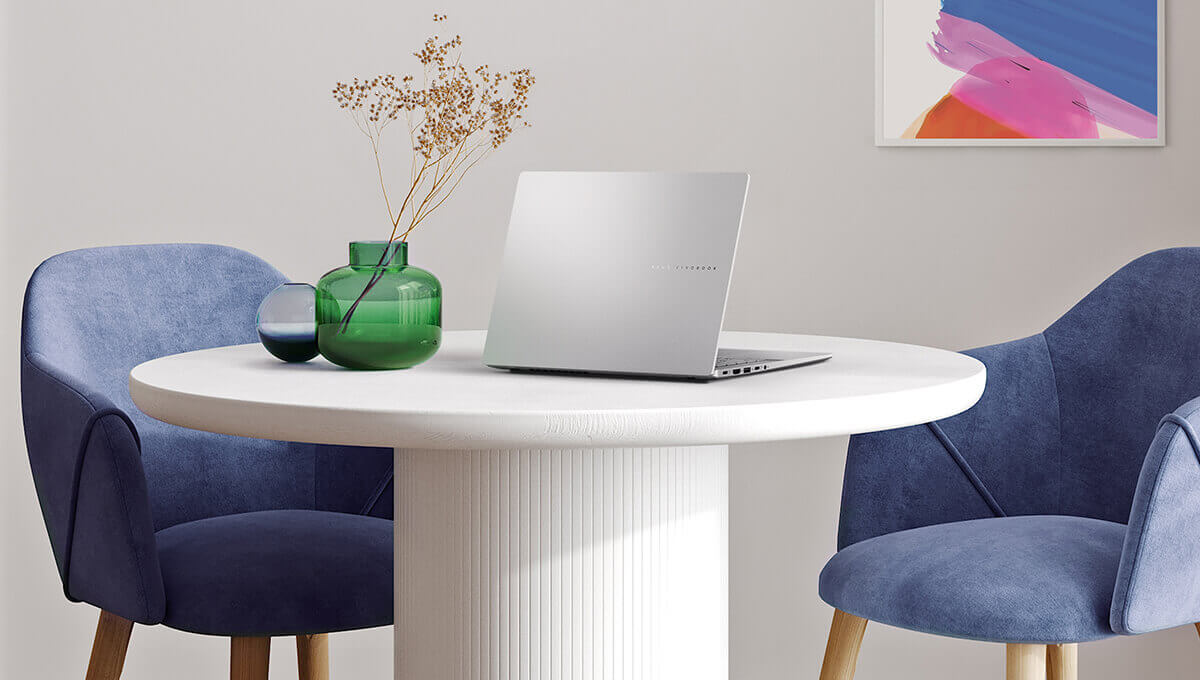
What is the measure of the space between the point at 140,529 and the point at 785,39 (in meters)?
1.74

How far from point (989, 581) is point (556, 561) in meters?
0.58

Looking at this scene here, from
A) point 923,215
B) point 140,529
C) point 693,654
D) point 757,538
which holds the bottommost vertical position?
point 757,538

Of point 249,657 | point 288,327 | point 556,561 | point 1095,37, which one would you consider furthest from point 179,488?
point 1095,37

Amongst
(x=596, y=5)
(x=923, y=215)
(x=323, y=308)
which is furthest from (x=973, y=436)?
(x=596, y=5)

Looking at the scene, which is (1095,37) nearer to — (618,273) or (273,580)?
(618,273)

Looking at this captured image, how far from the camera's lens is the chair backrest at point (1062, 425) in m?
2.03

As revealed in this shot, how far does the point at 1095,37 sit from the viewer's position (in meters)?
2.59

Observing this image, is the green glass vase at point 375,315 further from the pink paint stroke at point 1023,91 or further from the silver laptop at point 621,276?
the pink paint stroke at point 1023,91

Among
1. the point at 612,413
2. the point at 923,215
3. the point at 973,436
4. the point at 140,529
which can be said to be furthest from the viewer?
the point at 923,215

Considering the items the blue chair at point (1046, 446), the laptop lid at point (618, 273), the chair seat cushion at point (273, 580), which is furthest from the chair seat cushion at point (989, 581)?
the chair seat cushion at point (273, 580)

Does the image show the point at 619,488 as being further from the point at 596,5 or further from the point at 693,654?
the point at 596,5

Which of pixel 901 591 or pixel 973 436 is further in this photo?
pixel 973 436

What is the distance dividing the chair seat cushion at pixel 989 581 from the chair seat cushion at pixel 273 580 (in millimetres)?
631

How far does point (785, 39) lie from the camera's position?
2713mm
